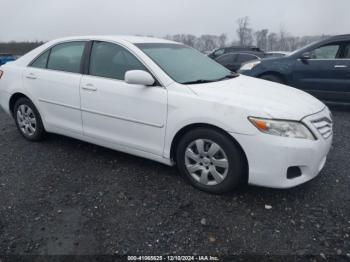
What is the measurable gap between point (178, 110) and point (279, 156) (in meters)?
1.02

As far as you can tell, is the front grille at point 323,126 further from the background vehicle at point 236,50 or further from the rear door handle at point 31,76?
the background vehicle at point 236,50

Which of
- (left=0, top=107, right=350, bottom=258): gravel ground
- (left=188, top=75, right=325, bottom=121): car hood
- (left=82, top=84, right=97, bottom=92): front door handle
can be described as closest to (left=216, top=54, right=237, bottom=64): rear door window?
(left=0, top=107, right=350, bottom=258): gravel ground

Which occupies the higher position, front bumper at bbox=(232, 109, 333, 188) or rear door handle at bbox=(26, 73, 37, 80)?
rear door handle at bbox=(26, 73, 37, 80)

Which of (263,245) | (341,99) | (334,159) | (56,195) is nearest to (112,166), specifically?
(56,195)

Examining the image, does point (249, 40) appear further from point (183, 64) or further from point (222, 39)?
point (183, 64)

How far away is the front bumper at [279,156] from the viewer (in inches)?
98.8

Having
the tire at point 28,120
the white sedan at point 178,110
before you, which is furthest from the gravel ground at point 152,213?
the tire at point 28,120

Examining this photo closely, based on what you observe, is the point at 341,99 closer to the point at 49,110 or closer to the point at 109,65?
the point at 109,65

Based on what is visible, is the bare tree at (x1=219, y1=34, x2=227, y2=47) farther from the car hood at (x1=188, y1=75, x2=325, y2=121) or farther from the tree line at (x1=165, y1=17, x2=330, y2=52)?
the car hood at (x1=188, y1=75, x2=325, y2=121)

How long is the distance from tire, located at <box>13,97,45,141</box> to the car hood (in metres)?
2.41

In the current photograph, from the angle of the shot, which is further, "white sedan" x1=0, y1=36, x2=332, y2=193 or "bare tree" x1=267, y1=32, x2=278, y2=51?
"bare tree" x1=267, y1=32, x2=278, y2=51

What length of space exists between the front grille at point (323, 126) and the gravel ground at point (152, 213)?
0.63 meters

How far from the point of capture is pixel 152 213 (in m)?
2.67

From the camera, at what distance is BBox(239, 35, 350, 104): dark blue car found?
19.8ft
